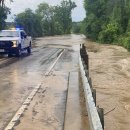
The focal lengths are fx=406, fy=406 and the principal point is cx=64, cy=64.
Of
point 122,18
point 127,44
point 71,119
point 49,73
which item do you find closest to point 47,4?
point 122,18

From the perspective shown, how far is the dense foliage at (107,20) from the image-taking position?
55969mm

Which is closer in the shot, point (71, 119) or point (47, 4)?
point (71, 119)

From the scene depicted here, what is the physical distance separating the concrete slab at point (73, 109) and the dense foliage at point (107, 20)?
3786 centimetres

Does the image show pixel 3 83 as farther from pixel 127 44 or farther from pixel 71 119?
pixel 127 44

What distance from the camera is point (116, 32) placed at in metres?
56.8

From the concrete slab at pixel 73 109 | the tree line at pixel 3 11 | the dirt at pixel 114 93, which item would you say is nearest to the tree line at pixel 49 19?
the tree line at pixel 3 11

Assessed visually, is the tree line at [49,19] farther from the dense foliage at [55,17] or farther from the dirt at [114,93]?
the dirt at [114,93]

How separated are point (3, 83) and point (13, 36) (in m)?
13.7

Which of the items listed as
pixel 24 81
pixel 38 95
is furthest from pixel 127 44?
pixel 38 95

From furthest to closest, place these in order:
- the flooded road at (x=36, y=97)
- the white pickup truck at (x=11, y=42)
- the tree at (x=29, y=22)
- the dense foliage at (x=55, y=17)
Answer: the dense foliage at (x=55, y=17)
the tree at (x=29, y=22)
the white pickup truck at (x=11, y=42)
the flooded road at (x=36, y=97)

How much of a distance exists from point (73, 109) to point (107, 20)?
56.7 m

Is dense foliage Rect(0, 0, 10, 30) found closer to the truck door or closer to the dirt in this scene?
the truck door

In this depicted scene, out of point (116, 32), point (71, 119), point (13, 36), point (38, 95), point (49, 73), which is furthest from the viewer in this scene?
point (116, 32)

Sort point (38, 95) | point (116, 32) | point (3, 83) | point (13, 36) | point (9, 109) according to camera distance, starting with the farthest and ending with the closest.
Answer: point (116, 32) < point (13, 36) < point (3, 83) < point (38, 95) < point (9, 109)
